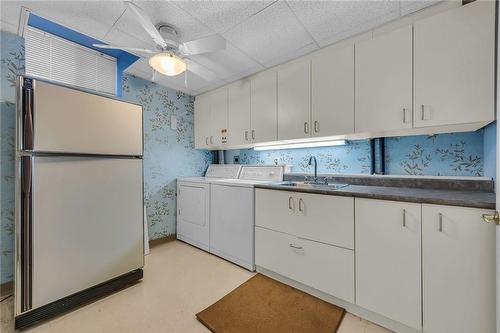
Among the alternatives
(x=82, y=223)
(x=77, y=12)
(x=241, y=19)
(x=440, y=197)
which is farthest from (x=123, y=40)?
(x=440, y=197)

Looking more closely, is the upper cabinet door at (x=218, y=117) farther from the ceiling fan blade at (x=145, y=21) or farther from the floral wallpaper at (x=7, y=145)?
the floral wallpaper at (x=7, y=145)

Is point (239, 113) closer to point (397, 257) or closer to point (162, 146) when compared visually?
point (162, 146)

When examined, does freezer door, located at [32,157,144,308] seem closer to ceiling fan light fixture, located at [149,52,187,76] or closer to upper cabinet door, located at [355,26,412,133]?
ceiling fan light fixture, located at [149,52,187,76]

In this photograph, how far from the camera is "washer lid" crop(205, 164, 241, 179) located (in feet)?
9.93

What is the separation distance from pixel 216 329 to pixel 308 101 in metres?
2.08

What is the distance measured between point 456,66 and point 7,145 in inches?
143

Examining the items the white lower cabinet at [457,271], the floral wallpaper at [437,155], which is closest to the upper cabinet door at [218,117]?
the floral wallpaper at [437,155]

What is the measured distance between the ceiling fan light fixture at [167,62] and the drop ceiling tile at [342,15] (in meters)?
0.98

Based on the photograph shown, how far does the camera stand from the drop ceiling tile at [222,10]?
A: 146 cm

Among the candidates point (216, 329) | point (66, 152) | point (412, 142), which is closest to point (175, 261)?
point (216, 329)

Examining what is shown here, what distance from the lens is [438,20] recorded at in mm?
1408

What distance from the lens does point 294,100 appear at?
2.14 meters

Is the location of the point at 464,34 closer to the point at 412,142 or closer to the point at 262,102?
the point at 412,142

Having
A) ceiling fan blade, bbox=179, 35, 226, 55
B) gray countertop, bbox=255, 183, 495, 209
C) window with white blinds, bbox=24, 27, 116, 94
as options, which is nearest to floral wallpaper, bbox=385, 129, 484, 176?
gray countertop, bbox=255, 183, 495, 209
